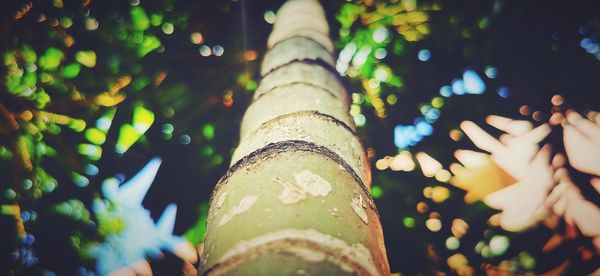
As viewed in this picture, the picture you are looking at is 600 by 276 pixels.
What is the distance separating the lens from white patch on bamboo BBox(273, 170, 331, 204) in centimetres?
67

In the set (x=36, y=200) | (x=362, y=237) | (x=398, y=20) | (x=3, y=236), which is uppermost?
(x=362, y=237)

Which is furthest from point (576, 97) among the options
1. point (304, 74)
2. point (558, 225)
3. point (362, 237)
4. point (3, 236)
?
point (3, 236)

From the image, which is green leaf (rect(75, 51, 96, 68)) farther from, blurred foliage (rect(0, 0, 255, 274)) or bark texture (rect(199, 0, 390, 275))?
bark texture (rect(199, 0, 390, 275))

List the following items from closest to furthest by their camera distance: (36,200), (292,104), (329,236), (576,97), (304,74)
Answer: (329,236), (292,104), (304,74), (576,97), (36,200)

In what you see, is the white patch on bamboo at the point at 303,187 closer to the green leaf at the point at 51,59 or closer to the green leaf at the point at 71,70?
the green leaf at the point at 71,70

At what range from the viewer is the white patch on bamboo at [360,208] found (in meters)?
0.70

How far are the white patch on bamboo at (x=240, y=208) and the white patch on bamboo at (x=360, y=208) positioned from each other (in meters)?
0.22

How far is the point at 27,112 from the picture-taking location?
2.54m

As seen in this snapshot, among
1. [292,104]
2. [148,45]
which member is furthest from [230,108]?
[292,104]

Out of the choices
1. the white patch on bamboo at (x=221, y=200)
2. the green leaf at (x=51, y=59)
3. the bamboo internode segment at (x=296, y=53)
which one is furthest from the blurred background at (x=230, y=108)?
the white patch on bamboo at (x=221, y=200)

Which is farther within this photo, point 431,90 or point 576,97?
point 431,90

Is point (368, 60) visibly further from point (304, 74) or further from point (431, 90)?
point (304, 74)

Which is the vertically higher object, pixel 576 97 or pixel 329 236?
pixel 329 236

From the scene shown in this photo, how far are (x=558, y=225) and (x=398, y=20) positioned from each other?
2.14 m
